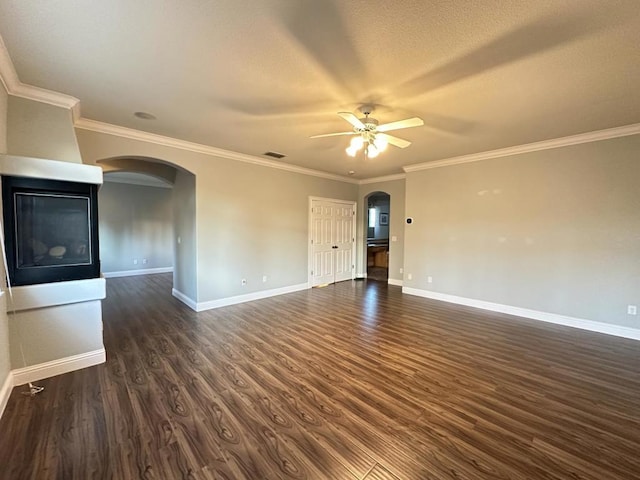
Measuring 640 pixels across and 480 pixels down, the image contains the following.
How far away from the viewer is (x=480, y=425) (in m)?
2.06

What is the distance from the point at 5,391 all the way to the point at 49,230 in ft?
4.80

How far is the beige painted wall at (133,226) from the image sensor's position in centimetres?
788

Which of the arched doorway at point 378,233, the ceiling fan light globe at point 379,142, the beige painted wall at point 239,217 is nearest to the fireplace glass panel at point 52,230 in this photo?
the beige painted wall at point 239,217

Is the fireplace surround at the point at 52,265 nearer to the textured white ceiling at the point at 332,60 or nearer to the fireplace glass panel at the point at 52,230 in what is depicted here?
the fireplace glass panel at the point at 52,230

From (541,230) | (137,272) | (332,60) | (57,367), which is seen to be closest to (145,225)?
(137,272)

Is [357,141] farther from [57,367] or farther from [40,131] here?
[57,367]

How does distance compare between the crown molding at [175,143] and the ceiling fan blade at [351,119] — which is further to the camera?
the crown molding at [175,143]

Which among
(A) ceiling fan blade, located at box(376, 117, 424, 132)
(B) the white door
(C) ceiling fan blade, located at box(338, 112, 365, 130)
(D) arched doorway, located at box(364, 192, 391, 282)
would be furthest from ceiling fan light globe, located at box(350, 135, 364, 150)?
(D) arched doorway, located at box(364, 192, 391, 282)

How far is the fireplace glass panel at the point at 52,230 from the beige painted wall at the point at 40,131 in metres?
0.43

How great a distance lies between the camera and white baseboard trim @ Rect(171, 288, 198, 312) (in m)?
4.73

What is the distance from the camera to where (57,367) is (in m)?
2.72

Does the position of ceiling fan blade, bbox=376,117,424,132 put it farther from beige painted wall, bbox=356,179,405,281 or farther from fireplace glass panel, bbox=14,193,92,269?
beige painted wall, bbox=356,179,405,281

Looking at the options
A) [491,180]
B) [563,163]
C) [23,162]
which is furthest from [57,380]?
[563,163]

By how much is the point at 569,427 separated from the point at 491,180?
396cm
